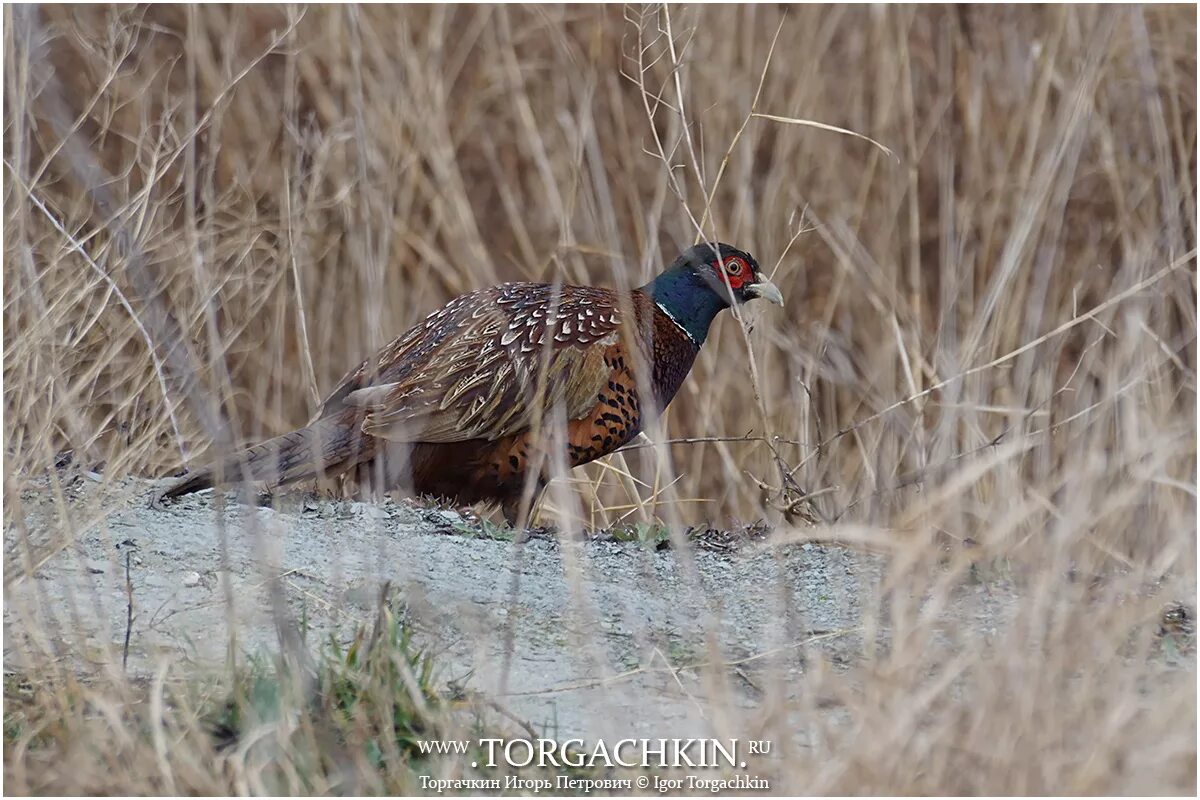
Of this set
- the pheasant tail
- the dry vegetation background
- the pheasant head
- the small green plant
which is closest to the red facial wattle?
the pheasant head

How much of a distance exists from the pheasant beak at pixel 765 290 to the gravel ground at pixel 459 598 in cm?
100

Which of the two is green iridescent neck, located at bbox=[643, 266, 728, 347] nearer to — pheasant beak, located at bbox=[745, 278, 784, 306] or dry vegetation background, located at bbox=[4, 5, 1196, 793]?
pheasant beak, located at bbox=[745, 278, 784, 306]

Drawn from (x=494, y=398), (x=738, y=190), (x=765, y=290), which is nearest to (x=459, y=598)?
(x=494, y=398)

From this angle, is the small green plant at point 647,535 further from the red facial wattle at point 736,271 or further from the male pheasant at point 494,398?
→ the red facial wattle at point 736,271

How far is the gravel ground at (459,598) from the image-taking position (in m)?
2.68

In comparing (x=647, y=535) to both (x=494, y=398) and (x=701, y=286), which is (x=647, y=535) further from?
(x=701, y=286)

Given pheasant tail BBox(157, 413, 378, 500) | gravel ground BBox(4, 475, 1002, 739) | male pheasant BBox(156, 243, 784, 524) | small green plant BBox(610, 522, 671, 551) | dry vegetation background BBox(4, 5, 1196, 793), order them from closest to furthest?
1. gravel ground BBox(4, 475, 1002, 739)
2. pheasant tail BBox(157, 413, 378, 500)
3. small green plant BBox(610, 522, 671, 551)
4. male pheasant BBox(156, 243, 784, 524)
5. dry vegetation background BBox(4, 5, 1196, 793)

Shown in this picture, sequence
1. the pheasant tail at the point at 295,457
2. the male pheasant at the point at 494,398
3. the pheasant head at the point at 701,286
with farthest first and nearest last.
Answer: the pheasant head at the point at 701,286, the male pheasant at the point at 494,398, the pheasant tail at the point at 295,457

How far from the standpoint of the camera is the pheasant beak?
4406mm

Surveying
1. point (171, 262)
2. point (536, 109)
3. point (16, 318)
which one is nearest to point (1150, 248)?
point (536, 109)

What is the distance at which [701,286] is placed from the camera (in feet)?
14.4

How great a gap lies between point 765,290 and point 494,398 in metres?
1.02

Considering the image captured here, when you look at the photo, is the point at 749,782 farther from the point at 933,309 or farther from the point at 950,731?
the point at 933,309

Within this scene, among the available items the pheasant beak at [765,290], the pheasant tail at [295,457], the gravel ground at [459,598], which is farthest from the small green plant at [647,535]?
the pheasant beak at [765,290]
